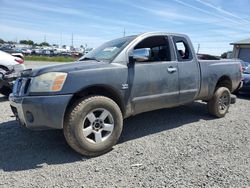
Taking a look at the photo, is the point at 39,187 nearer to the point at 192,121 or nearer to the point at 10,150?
the point at 10,150

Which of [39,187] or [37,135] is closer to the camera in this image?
[39,187]

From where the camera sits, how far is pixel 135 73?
414 cm

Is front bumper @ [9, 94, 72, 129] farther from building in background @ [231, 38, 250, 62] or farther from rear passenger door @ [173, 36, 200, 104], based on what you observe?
building in background @ [231, 38, 250, 62]

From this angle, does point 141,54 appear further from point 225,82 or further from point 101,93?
point 225,82

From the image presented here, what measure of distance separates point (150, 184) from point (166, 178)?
26 centimetres

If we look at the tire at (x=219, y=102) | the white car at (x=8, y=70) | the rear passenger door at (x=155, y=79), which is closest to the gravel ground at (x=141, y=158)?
the tire at (x=219, y=102)

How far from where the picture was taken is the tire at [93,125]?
3535 mm

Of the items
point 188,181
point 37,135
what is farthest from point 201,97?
point 37,135

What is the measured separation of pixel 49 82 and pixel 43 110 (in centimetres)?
39

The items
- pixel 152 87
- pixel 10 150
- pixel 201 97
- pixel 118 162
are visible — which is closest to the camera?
pixel 118 162

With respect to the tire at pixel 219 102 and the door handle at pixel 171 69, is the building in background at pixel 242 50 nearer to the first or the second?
the tire at pixel 219 102

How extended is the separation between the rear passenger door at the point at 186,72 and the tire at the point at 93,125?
5.26 feet

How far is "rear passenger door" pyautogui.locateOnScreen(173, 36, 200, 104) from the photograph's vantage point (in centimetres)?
485

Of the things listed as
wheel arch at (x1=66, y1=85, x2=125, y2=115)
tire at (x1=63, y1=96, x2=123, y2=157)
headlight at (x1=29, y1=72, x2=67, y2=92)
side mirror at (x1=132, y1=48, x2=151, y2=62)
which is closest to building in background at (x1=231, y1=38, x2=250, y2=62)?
side mirror at (x1=132, y1=48, x2=151, y2=62)
